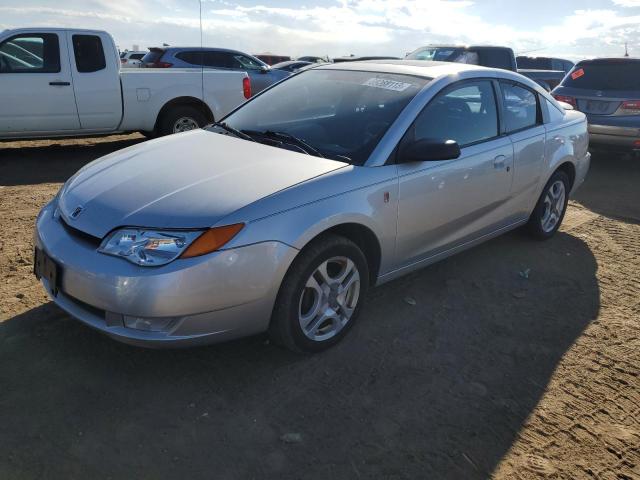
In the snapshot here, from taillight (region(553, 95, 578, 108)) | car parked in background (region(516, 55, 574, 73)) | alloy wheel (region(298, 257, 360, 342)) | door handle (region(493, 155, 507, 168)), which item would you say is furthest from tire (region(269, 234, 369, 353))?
car parked in background (region(516, 55, 574, 73))

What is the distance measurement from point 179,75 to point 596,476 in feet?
24.7

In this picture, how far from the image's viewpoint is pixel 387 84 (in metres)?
3.76

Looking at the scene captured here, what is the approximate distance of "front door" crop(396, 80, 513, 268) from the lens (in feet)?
11.3

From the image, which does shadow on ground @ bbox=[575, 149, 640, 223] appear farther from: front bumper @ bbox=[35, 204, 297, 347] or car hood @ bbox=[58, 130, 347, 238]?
front bumper @ bbox=[35, 204, 297, 347]

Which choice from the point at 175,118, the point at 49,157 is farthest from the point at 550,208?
the point at 49,157

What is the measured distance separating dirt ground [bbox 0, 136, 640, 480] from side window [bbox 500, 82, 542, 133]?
1320 mm

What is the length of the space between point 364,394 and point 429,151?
145 cm

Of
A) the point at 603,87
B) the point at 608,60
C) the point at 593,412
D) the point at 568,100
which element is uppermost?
the point at 608,60

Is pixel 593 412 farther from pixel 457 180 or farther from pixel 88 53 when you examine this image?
pixel 88 53

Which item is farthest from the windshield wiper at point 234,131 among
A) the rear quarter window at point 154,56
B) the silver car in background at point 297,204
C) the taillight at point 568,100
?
Result: the rear quarter window at point 154,56

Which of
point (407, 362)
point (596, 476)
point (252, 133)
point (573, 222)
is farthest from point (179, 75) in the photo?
point (596, 476)

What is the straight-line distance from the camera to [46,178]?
6695mm

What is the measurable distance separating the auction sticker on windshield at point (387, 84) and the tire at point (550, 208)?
1.89 meters

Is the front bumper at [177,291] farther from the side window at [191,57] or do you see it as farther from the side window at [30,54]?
the side window at [191,57]
